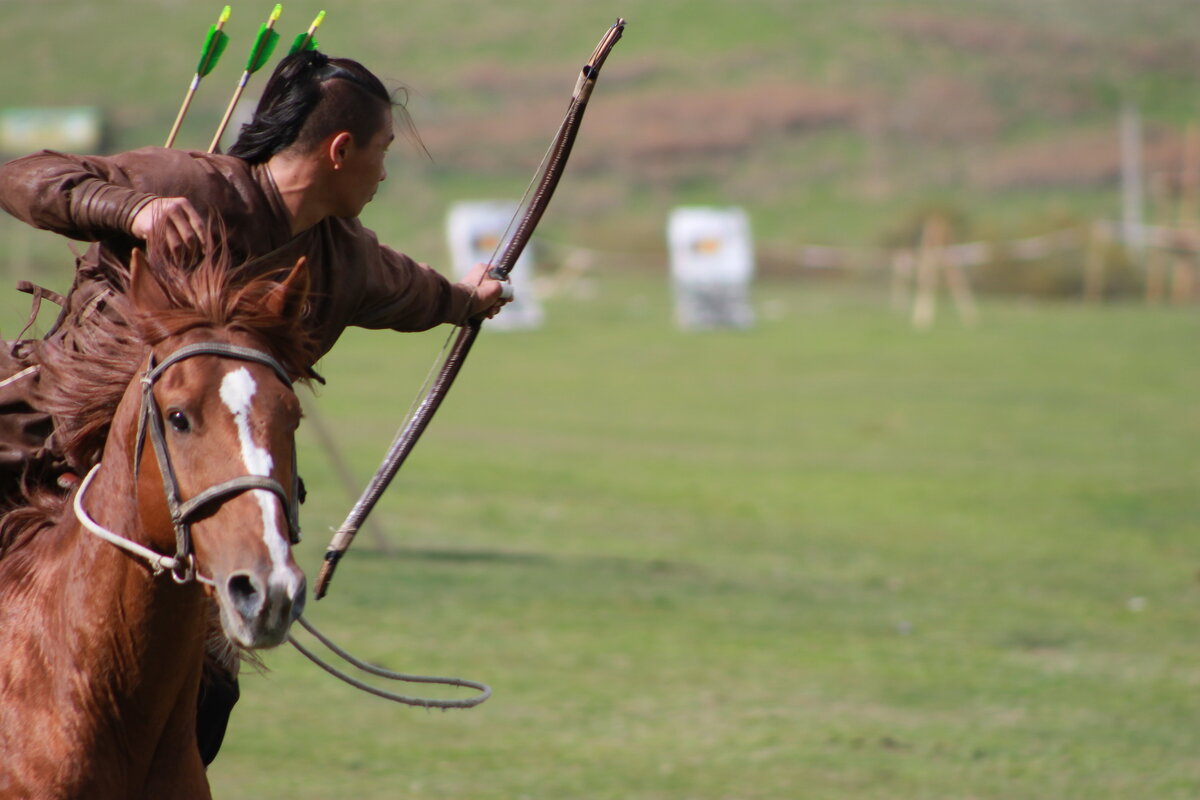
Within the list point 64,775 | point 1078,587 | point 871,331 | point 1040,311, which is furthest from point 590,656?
→ point 1040,311

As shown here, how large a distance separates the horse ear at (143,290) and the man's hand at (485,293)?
1.40m

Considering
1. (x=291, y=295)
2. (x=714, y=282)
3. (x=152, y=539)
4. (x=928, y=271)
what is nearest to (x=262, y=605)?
(x=152, y=539)

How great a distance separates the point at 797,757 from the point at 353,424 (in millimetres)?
11314

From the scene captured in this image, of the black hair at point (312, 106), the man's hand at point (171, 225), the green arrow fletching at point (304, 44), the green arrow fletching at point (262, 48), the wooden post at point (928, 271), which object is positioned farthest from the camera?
the wooden post at point (928, 271)

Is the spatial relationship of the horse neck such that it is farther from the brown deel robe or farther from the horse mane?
the brown deel robe

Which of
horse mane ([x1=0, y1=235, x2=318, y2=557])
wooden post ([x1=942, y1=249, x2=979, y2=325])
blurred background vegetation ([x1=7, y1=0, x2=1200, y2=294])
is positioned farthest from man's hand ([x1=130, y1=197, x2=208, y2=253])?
blurred background vegetation ([x1=7, y1=0, x2=1200, y2=294])

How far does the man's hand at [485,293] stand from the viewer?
4254 millimetres

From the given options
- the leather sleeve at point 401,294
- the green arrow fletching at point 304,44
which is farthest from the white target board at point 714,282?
the green arrow fletching at point 304,44

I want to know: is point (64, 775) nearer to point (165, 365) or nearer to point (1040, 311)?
point (165, 365)

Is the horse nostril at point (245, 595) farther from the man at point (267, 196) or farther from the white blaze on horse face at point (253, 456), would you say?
the man at point (267, 196)

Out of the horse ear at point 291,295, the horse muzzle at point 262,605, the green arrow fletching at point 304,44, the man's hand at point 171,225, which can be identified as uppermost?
the green arrow fletching at point 304,44

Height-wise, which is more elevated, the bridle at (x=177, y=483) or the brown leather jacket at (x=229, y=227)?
the brown leather jacket at (x=229, y=227)

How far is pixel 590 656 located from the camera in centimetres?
854

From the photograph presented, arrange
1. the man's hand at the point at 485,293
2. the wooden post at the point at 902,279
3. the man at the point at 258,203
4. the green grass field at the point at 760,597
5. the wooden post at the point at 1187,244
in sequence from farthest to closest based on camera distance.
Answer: the wooden post at the point at 1187,244
the wooden post at the point at 902,279
the green grass field at the point at 760,597
the man's hand at the point at 485,293
the man at the point at 258,203
